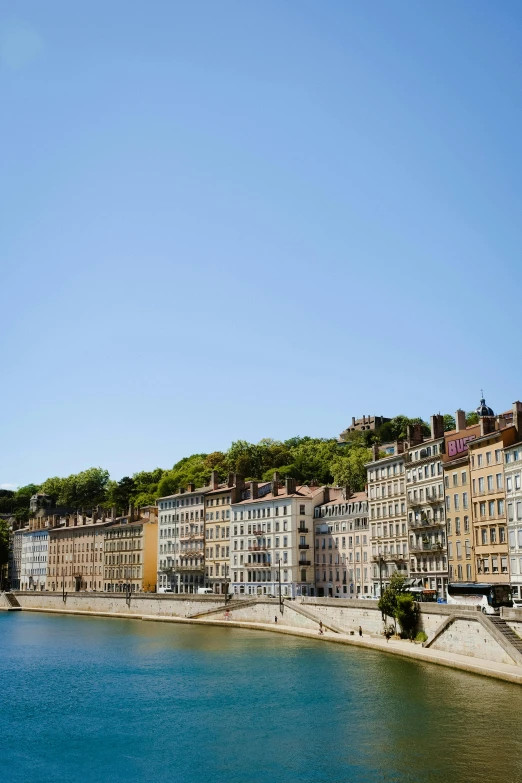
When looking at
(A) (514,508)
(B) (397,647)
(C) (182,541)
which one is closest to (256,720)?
(B) (397,647)

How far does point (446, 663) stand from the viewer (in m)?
53.9

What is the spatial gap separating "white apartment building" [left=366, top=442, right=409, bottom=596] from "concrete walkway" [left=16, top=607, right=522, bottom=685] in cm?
1271

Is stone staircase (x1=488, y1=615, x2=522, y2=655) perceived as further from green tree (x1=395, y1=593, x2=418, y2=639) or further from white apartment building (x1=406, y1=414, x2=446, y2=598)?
white apartment building (x1=406, y1=414, x2=446, y2=598)

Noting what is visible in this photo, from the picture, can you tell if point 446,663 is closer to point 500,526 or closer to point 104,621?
point 500,526

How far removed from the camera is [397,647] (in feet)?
204

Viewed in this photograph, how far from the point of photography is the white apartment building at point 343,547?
9912 centimetres

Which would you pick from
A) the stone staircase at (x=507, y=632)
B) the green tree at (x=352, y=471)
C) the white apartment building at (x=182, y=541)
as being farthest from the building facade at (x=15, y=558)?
the stone staircase at (x=507, y=632)

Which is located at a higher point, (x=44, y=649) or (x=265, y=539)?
(x=265, y=539)

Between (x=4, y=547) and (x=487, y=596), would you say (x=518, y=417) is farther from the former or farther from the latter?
(x=4, y=547)

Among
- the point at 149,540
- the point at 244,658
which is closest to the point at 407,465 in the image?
the point at 244,658

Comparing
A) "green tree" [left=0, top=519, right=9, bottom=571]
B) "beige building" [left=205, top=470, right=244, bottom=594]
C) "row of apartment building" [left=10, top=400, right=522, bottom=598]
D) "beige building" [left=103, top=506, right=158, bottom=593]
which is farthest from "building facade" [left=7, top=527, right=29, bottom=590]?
"beige building" [left=205, top=470, right=244, bottom=594]

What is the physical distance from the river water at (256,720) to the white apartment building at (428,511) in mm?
15019

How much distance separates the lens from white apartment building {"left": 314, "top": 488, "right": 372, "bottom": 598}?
325 ft

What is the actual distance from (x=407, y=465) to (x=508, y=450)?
21469mm
